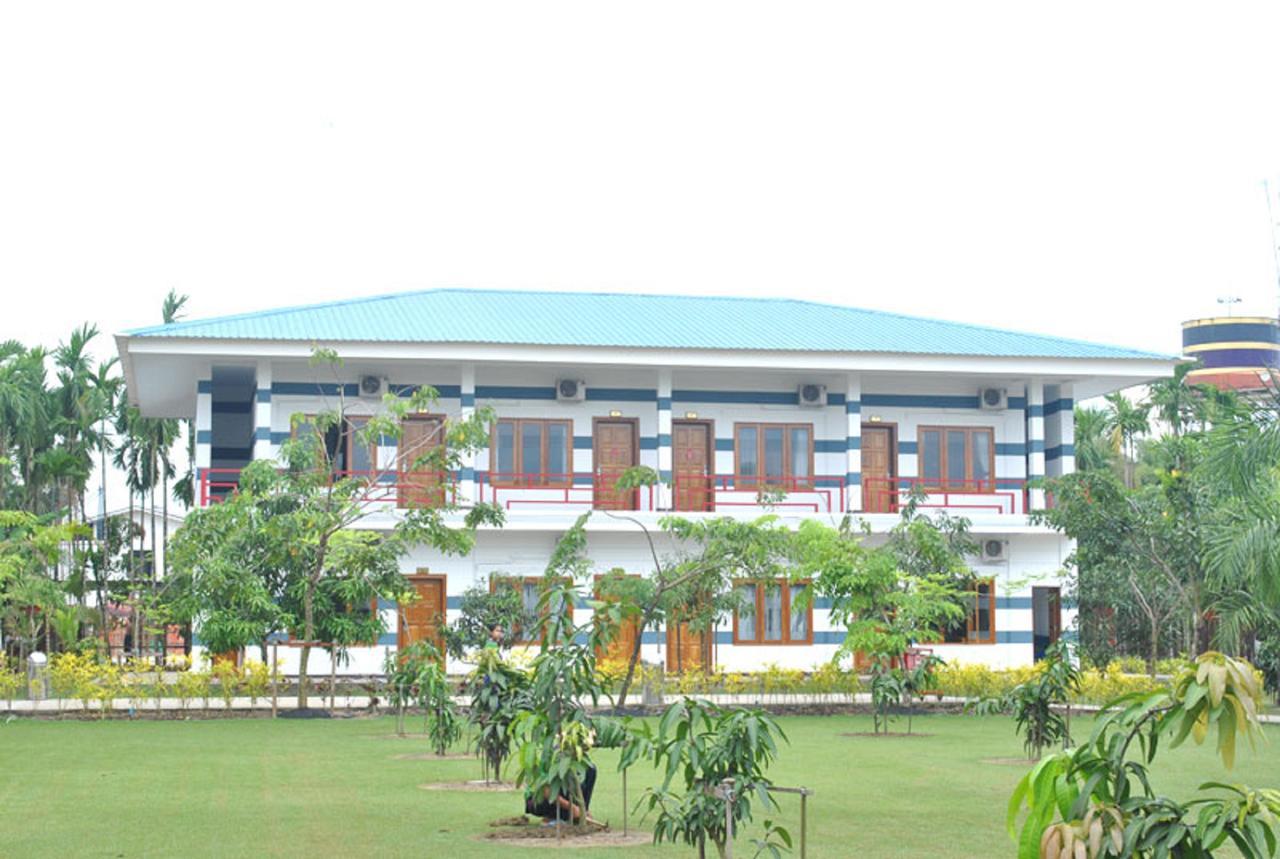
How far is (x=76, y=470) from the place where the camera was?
39.7 metres

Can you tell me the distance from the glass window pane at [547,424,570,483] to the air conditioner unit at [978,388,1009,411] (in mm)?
8224

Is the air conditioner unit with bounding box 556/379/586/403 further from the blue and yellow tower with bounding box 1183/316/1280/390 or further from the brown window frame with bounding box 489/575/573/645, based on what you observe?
the blue and yellow tower with bounding box 1183/316/1280/390

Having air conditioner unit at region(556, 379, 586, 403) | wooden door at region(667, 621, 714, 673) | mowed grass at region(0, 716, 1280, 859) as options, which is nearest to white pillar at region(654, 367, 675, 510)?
air conditioner unit at region(556, 379, 586, 403)

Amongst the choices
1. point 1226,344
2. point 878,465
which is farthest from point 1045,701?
point 1226,344

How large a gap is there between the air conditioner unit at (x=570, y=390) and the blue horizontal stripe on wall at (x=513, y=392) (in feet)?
0.87

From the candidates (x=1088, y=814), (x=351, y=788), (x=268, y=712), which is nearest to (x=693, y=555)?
(x=268, y=712)

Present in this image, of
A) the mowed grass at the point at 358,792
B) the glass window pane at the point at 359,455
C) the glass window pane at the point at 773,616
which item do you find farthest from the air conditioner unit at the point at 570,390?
the mowed grass at the point at 358,792

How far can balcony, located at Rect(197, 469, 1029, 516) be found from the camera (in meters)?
30.9

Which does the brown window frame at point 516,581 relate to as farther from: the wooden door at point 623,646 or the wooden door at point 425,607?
the wooden door at point 623,646

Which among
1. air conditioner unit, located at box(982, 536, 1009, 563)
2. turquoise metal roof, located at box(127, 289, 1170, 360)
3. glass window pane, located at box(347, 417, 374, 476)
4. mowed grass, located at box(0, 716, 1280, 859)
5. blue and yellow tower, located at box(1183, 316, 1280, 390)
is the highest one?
blue and yellow tower, located at box(1183, 316, 1280, 390)

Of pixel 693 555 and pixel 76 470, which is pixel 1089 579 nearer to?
pixel 693 555

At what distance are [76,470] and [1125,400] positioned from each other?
91.7ft

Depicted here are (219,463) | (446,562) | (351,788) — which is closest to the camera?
(351,788)

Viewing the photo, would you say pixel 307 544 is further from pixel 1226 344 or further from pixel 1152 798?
pixel 1226 344
